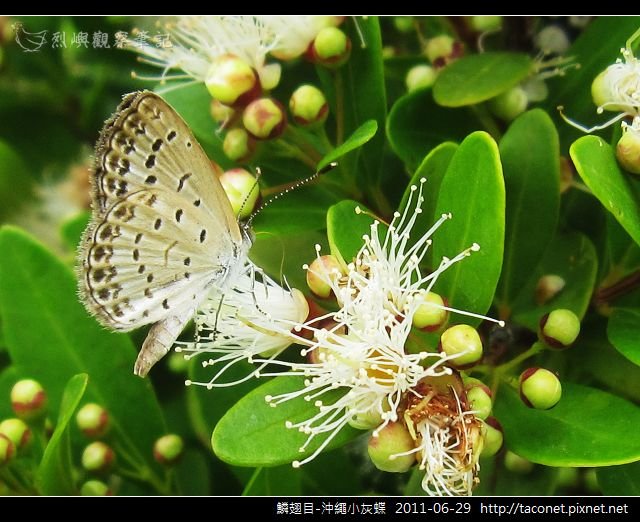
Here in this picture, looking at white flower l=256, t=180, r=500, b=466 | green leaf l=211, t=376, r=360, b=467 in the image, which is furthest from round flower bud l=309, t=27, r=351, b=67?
green leaf l=211, t=376, r=360, b=467

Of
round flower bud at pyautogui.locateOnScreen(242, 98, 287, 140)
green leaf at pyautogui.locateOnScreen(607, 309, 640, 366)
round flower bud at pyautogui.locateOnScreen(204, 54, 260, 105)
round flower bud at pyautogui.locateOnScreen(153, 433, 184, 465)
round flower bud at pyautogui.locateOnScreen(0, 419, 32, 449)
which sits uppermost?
round flower bud at pyautogui.locateOnScreen(204, 54, 260, 105)

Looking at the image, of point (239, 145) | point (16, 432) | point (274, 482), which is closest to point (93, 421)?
point (16, 432)

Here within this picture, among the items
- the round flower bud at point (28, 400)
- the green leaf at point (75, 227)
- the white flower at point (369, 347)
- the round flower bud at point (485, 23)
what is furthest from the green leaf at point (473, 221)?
the green leaf at point (75, 227)

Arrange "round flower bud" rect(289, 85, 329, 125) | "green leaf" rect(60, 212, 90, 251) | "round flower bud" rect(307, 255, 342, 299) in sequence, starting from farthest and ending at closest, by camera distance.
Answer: "green leaf" rect(60, 212, 90, 251) → "round flower bud" rect(289, 85, 329, 125) → "round flower bud" rect(307, 255, 342, 299)

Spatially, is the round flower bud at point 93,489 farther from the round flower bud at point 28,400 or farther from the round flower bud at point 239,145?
the round flower bud at point 239,145

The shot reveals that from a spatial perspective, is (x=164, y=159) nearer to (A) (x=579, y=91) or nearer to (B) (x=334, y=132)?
(B) (x=334, y=132)

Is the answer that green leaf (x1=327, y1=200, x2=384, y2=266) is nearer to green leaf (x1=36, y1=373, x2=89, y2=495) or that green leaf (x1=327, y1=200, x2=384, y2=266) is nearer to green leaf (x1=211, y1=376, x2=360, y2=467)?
green leaf (x1=211, y1=376, x2=360, y2=467)

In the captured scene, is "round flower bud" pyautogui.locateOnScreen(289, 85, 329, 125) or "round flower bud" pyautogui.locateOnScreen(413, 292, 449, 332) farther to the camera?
"round flower bud" pyautogui.locateOnScreen(289, 85, 329, 125)
